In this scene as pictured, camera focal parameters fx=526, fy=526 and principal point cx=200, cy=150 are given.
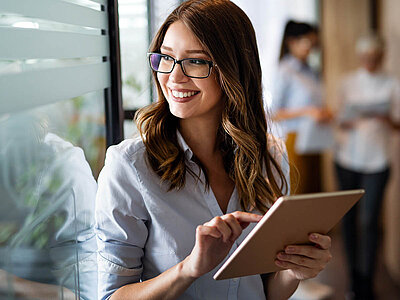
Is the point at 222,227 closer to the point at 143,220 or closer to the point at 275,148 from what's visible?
the point at 143,220

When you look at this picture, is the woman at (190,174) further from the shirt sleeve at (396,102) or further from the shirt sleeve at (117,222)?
the shirt sleeve at (396,102)

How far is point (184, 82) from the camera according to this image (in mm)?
1154

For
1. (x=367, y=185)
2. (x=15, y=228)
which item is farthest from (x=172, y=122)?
(x=367, y=185)

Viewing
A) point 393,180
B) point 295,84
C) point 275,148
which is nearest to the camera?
point 275,148

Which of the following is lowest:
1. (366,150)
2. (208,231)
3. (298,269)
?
(366,150)

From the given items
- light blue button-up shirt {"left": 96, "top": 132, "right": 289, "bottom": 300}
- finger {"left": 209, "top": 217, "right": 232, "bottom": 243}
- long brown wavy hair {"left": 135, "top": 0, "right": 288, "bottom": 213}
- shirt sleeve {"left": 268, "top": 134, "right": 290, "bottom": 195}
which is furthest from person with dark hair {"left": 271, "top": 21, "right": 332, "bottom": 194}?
finger {"left": 209, "top": 217, "right": 232, "bottom": 243}

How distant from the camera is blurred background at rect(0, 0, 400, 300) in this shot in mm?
845

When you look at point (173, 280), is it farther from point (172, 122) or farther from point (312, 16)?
point (312, 16)

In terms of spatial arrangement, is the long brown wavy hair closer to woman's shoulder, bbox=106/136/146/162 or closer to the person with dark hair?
woman's shoulder, bbox=106/136/146/162

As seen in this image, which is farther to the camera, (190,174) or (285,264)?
(190,174)

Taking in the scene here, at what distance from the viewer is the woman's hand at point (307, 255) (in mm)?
1039

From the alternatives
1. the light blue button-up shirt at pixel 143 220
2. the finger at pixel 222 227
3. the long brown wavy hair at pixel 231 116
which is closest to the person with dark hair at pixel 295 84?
the long brown wavy hair at pixel 231 116

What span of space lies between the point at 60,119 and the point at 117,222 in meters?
0.25

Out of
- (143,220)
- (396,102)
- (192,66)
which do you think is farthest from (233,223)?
(396,102)
